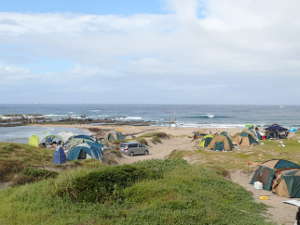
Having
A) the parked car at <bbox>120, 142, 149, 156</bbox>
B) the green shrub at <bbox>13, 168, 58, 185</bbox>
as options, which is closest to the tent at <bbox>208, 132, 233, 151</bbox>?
the parked car at <bbox>120, 142, 149, 156</bbox>

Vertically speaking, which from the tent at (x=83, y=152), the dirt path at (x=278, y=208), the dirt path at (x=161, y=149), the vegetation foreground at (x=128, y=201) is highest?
the vegetation foreground at (x=128, y=201)

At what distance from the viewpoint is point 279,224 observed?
853 cm

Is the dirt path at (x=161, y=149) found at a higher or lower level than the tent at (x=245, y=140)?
lower

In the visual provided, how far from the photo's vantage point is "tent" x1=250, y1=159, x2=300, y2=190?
538 inches

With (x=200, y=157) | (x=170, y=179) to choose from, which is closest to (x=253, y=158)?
(x=200, y=157)

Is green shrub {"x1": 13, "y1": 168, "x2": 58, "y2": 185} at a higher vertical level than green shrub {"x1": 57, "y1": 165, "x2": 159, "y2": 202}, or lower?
lower

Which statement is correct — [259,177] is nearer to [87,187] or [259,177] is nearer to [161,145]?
[87,187]

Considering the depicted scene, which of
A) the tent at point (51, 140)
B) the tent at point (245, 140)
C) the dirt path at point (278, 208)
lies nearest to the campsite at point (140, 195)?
the dirt path at point (278, 208)

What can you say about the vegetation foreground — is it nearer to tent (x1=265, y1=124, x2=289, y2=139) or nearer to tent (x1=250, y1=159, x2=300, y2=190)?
tent (x1=250, y1=159, x2=300, y2=190)

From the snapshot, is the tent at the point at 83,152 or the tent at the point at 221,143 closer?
the tent at the point at 83,152

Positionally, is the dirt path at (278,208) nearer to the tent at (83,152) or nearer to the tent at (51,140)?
the tent at (83,152)

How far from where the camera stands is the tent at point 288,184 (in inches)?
489

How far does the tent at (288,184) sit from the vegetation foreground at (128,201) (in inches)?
89.3

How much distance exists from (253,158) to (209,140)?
754 centimetres
